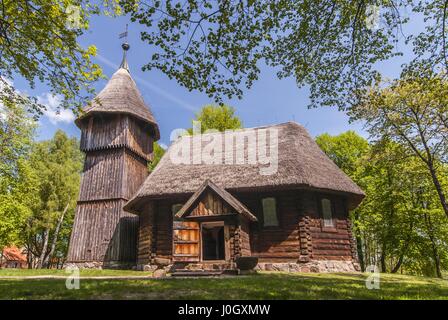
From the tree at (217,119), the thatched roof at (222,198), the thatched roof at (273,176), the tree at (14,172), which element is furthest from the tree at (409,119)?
the tree at (14,172)

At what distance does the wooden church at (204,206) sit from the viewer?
15.2 metres

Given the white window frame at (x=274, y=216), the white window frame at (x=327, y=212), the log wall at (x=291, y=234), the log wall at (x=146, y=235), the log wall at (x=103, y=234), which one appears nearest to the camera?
the log wall at (x=291, y=234)

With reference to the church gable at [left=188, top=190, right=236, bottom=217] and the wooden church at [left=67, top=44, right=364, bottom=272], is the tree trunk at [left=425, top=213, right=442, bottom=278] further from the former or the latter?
the church gable at [left=188, top=190, right=236, bottom=217]

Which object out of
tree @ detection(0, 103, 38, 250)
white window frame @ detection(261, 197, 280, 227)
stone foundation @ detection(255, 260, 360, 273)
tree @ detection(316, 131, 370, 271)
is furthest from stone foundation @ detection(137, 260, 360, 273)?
tree @ detection(0, 103, 38, 250)

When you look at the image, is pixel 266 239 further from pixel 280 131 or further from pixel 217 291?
pixel 217 291

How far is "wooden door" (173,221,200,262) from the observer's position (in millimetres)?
14836

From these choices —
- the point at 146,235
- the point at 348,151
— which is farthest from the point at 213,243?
the point at 348,151

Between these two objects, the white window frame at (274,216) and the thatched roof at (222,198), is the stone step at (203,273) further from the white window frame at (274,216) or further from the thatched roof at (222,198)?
the white window frame at (274,216)

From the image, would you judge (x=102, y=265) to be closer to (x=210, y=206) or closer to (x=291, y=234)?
(x=210, y=206)

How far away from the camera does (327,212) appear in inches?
688

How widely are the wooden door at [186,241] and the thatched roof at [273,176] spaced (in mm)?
2266

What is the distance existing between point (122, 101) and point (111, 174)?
227 inches

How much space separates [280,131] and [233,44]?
13.4m
